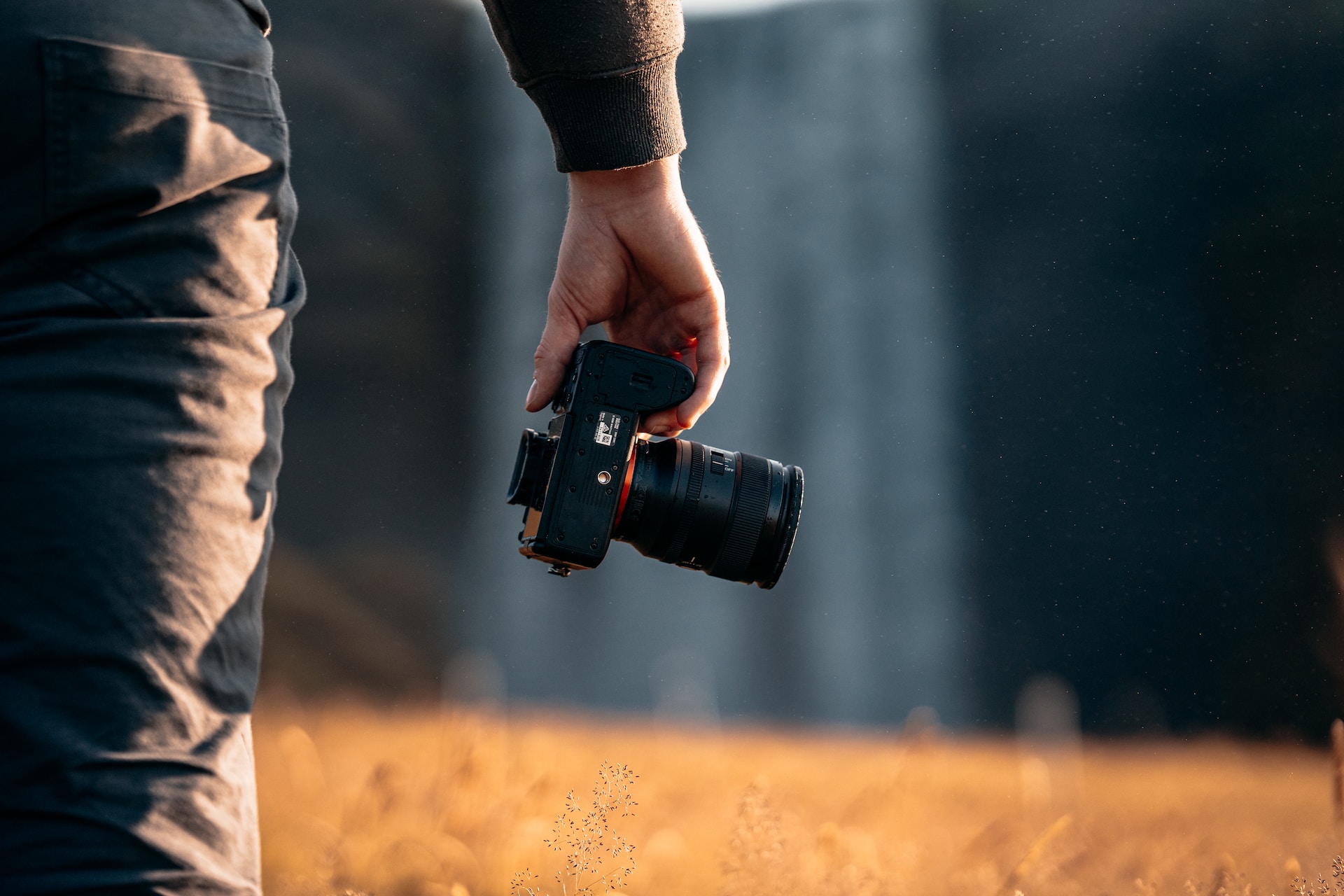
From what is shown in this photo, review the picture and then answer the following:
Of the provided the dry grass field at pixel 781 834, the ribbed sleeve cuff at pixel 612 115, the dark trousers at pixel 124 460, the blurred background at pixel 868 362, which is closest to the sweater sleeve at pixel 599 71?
the ribbed sleeve cuff at pixel 612 115

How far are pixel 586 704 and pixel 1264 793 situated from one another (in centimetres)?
600

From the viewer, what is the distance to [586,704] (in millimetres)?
7461

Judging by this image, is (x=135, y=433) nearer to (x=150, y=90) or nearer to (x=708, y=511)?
(x=150, y=90)

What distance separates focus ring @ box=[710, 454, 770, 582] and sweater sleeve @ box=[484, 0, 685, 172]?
13.5 inches

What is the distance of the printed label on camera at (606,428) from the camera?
922 millimetres

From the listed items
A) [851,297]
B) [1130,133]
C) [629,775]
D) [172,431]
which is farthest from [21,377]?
[1130,133]

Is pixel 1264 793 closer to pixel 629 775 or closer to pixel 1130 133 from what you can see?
pixel 629 775

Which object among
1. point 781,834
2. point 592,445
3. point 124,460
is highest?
point 592,445

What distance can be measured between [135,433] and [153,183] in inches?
5.1

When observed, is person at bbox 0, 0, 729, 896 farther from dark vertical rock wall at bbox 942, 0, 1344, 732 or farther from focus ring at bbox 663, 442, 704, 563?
dark vertical rock wall at bbox 942, 0, 1344, 732

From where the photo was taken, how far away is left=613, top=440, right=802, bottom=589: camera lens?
0.96 metres

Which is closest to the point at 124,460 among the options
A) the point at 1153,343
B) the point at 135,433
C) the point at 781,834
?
the point at 135,433

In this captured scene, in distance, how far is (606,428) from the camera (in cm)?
92

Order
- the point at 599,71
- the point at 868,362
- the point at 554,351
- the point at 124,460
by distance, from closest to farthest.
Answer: the point at 124,460, the point at 599,71, the point at 554,351, the point at 868,362
